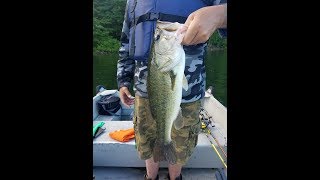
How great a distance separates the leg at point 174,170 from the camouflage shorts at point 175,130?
4.5 inches

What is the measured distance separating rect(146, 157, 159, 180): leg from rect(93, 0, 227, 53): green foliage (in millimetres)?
1037

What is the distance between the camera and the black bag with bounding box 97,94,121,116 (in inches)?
195

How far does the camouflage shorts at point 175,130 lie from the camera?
9.09ft

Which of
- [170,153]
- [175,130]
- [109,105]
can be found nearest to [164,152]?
[170,153]

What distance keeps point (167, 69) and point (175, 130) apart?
70 centimetres

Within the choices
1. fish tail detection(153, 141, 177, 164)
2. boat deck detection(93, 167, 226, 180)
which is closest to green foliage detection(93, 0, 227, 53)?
fish tail detection(153, 141, 177, 164)

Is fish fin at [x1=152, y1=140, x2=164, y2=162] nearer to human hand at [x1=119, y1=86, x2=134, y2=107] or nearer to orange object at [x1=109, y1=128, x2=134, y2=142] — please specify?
human hand at [x1=119, y1=86, x2=134, y2=107]

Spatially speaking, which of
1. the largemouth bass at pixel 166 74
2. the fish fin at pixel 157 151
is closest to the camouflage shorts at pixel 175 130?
the fish fin at pixel 157 151

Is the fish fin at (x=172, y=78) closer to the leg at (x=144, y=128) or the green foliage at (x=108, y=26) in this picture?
the leg at (x=144, y=128)
